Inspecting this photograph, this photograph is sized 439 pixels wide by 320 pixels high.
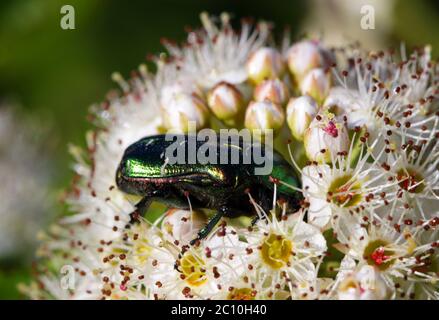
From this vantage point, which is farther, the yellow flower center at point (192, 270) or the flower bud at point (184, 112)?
the flower bud at point (184, 112)

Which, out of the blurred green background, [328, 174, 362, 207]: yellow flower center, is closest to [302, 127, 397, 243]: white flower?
[328, 174, 362, 207]: yellow flower center

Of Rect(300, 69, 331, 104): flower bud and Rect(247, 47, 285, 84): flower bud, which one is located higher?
Rect(247, 47, 285, 84): flower bud

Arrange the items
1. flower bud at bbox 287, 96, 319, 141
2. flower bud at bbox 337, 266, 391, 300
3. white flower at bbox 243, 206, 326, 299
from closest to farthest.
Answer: flower bud at bbox 337, 266, 391, 300 → white flower at bbox 243, 206, 326, 299 → flower bud at bbox 287, 96, 319, 141

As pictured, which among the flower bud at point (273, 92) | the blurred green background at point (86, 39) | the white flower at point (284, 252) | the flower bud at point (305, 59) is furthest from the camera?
the blurred green background at point (86, 39)

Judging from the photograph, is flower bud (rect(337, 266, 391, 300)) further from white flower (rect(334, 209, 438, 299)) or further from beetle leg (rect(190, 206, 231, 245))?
beetle leg (rect(190, 206, 231, 245))

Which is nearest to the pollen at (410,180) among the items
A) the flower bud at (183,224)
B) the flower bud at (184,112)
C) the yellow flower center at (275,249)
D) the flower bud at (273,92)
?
the yellow flower center at (275,249)

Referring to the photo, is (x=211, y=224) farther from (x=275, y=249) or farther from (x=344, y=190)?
(x=344, y=190)

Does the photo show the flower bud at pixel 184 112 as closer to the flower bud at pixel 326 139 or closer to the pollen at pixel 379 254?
the flower bud at pixel 326 139
